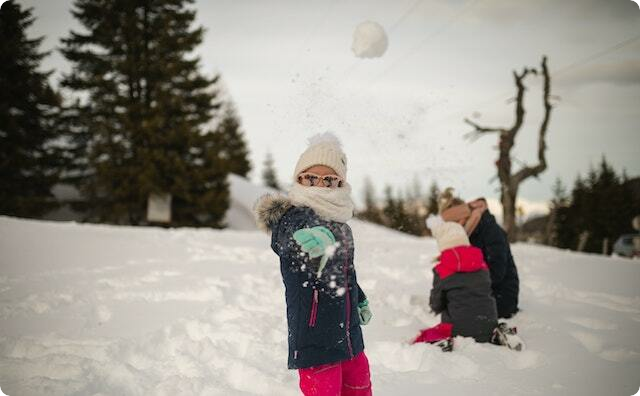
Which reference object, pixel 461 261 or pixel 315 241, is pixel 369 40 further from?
pixel 315 241

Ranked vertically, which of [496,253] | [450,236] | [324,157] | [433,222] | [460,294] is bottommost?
[460,294]

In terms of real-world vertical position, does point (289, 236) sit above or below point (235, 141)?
below

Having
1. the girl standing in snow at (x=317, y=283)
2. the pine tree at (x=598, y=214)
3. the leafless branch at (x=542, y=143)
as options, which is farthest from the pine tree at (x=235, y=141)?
the girl standing in snow at (x=317, y=283)

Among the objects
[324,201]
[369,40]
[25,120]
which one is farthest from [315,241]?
[25,120]

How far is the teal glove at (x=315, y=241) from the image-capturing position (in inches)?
76.0

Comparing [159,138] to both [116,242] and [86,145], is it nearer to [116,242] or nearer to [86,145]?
[86,145]

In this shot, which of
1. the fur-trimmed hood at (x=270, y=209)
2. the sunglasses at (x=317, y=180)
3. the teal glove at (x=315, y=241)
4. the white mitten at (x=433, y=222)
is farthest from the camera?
the white mitten at (x=433, y=222)

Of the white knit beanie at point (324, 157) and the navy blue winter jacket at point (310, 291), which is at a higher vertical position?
the white knit beanie at point (324, 157)

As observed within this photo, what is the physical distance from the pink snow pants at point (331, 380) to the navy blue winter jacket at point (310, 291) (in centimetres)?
7

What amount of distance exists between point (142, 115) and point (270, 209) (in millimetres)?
18466

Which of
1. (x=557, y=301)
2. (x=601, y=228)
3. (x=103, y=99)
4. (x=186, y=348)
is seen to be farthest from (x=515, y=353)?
(x=601, y=228)

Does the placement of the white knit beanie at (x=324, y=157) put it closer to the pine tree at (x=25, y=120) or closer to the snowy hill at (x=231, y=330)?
the snowy hill at (x=231, y=330)

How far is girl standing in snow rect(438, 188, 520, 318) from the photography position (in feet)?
14.6

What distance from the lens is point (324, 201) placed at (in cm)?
218
